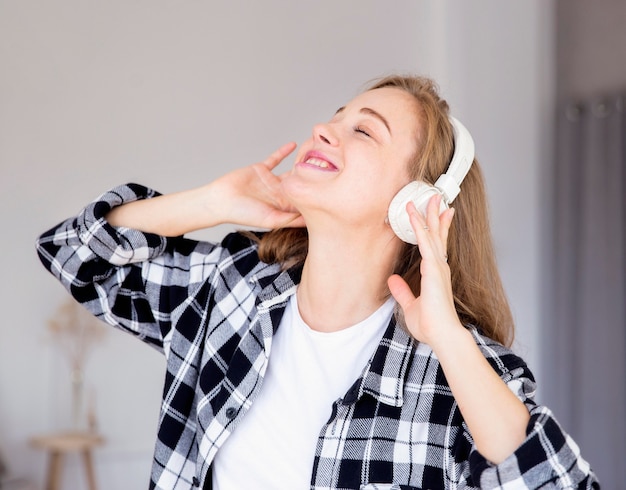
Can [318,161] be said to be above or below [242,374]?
above

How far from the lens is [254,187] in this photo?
1.71m

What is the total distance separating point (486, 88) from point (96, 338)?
2.43 m

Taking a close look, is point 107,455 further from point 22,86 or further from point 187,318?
point 187,318

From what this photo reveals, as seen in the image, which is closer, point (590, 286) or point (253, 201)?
point (253, 201)

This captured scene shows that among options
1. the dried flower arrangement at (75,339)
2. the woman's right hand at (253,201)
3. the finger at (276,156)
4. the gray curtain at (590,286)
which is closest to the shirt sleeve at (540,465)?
the woman's right hand at (253,201)

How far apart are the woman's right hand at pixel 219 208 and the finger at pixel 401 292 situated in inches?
14.5

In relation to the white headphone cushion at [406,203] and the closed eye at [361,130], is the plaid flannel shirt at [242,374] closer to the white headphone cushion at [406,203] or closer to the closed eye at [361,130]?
the white headphone cushion at [406,203]

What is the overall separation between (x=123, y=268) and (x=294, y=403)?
1.46 ft

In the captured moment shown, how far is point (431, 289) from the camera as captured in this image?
1.24 m

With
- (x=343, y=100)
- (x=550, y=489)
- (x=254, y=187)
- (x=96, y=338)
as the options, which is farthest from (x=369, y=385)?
(x=343, y=100)

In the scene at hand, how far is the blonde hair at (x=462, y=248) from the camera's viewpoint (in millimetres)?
1492

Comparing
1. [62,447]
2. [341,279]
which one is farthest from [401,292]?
[62,447]

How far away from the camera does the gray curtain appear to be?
401 centimetres

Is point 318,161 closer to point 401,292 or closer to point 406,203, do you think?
point 406,203
